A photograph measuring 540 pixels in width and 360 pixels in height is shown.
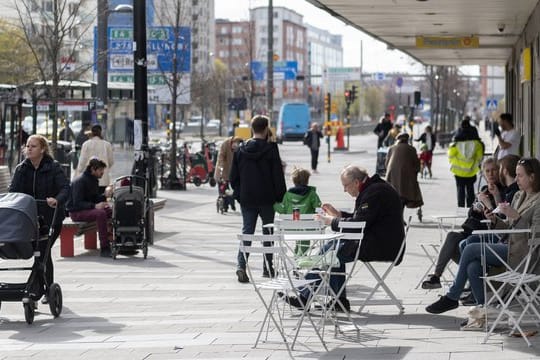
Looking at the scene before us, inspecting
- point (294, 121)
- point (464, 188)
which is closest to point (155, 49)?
point (464, 188)

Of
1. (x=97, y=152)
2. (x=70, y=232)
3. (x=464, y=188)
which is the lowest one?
(x=70, y=232)

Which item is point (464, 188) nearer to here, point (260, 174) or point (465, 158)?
point (465, 158)

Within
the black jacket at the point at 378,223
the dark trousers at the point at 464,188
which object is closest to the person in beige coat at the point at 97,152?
the dark trousers at the point at 464,188

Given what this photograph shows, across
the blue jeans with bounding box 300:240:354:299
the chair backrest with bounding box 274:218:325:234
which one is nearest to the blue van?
the blue jeans with bounding box 300:240:354:299

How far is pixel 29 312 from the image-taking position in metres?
11.2

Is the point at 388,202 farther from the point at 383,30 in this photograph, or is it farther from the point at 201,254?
the point at 383,30

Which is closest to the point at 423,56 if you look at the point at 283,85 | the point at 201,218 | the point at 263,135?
the point at 201,218

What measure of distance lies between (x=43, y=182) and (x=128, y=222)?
164 inches

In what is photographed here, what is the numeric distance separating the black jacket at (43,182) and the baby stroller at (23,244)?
2.19 ft

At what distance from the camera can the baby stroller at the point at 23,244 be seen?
11.2 metres

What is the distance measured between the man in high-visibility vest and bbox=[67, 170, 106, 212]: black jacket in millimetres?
7129

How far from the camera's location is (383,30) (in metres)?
26.2

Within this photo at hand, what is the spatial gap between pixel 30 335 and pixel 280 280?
2242 millimetres

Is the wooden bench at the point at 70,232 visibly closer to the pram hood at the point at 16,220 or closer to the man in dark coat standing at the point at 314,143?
the pram hood at the point at 16,220
